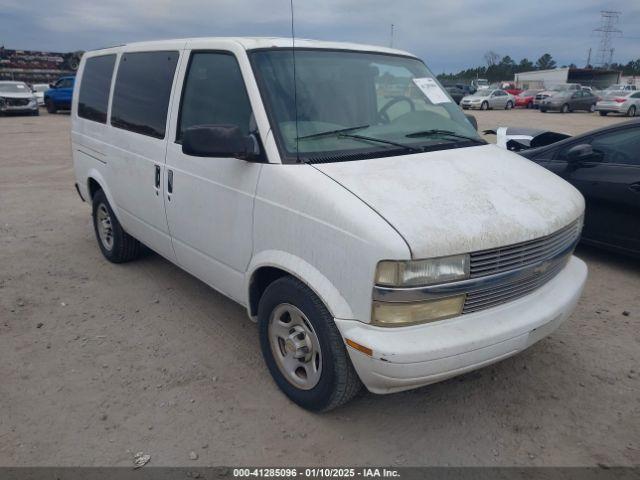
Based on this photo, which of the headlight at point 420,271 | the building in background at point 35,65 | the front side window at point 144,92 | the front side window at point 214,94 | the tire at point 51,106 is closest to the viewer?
the headlight at point 420,271

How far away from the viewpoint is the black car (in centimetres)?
485

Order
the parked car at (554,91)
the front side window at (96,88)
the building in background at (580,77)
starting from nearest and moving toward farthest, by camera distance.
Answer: the front side window at (96,88), the parked car at (554,91), the building in background at (580,77)

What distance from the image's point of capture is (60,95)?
25.6m

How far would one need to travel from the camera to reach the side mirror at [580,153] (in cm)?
521

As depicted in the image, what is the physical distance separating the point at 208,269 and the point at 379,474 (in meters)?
1.74

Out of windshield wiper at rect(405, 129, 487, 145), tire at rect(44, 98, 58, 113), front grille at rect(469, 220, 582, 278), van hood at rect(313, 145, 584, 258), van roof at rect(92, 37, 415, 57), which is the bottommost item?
tire at rect(44, 98, 58, 113)

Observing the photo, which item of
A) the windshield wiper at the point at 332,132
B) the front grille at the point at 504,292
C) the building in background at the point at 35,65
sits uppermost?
the building in background at the point at 35,65

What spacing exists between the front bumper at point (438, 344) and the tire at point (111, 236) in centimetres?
326

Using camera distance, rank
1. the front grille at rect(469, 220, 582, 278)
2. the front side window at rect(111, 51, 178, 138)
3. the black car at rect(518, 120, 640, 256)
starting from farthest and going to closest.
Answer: the black car at rect(518, 120, 640, 256)
the front side window at rect(111, 51, 178, 138)
the front grille at rect(469, 220, 582, 278)

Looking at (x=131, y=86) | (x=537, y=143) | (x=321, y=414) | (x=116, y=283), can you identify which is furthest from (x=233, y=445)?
(x=537, y=143)

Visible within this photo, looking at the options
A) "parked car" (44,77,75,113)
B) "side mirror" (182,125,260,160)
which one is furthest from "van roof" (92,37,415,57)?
"parked car" (44,77,75,113)

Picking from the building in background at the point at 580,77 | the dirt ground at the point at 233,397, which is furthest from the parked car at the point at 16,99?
the building in background at the point at 580,77

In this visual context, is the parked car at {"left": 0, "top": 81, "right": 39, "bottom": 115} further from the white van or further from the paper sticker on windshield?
the paper sticker on windshield

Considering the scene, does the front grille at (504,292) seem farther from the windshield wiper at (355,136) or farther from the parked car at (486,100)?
the parked car at (486,100)
